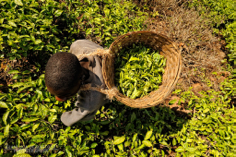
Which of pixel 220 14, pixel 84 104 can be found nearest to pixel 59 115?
pixel 84 104

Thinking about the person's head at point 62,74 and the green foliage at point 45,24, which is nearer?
the person's head at point 62,74

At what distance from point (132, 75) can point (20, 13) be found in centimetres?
174

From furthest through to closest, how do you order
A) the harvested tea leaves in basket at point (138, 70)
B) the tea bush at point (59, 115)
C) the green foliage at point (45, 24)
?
the harvested tea leaves in basket at point (138, 70) < the green foliage at point (45, 24) < the tea bush at point (59, 115)

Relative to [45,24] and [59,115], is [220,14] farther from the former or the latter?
[59,115]

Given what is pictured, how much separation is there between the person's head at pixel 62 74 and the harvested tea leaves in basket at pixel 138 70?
0.82 metres

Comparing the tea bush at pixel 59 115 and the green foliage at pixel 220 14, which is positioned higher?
the green foliage at pixel 220 14

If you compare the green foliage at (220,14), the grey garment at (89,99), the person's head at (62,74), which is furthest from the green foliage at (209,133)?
the green foliage at (220,14)

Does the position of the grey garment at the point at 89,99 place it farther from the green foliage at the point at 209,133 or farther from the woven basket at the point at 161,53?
the green foliage at the point at 209,133

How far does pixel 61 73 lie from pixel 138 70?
121cm

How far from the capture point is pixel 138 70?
2000 millimetres

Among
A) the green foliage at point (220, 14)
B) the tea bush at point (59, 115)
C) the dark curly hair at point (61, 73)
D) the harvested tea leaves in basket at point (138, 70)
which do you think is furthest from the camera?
the green foliage at point (220, 14)

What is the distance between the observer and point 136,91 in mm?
1803

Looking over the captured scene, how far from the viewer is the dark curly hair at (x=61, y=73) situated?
1067mm

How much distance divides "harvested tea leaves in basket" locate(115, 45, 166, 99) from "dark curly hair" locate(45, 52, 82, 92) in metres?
0.83
